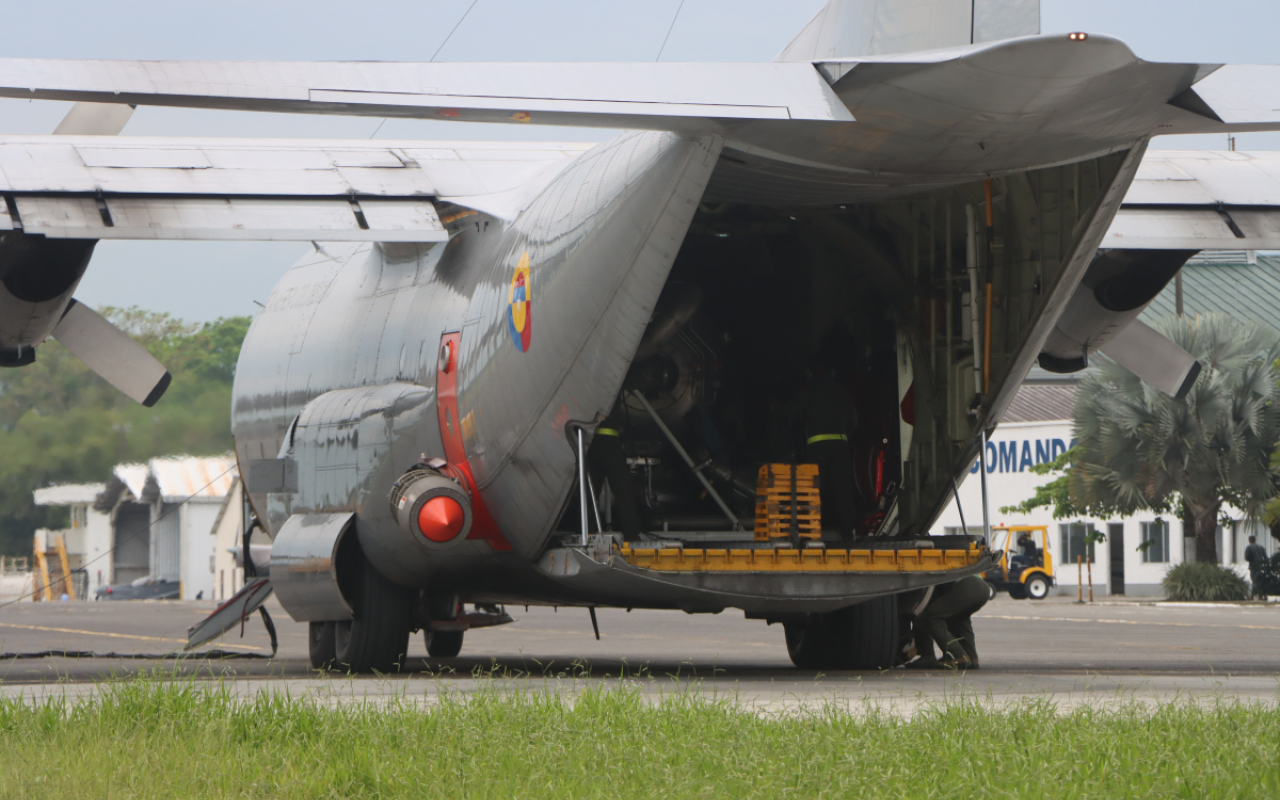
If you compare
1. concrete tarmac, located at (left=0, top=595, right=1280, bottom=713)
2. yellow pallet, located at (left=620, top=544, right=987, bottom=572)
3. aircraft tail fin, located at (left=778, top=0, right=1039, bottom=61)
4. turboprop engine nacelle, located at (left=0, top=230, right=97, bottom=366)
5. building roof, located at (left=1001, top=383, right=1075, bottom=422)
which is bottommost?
concrete tarmac, located at (left=0, top=595, right=1280, bottom=713)

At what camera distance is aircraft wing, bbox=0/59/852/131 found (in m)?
6.85

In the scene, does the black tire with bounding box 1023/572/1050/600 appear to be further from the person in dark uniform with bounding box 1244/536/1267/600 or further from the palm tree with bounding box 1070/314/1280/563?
the person in dark uniform with bounding box 1244/536/1267/600

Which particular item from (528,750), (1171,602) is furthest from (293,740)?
(1171,602)

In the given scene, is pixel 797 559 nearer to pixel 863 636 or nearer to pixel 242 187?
pixel 863 636

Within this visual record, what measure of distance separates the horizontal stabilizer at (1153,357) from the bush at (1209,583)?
22.4m

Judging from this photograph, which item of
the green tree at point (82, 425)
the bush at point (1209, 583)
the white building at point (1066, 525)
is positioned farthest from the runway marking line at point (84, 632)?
the white building at point (1066, 525)

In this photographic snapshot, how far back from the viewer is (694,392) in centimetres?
1245

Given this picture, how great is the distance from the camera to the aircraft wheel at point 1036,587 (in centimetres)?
3841

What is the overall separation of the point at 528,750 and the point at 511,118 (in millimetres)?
3028

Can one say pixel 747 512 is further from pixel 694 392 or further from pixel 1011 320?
pixel 1011 320

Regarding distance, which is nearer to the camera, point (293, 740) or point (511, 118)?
point (293, 740)

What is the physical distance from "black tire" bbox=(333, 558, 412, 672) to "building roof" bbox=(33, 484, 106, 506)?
70.4 feet

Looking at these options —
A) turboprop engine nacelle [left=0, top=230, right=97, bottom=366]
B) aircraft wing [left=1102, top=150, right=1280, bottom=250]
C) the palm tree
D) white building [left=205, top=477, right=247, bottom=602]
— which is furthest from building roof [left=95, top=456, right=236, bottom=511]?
the palm tree

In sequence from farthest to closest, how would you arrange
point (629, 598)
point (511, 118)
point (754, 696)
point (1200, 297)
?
point (1200, 297) → point (629, 598) → point (754, 696) → point (511, 118)
